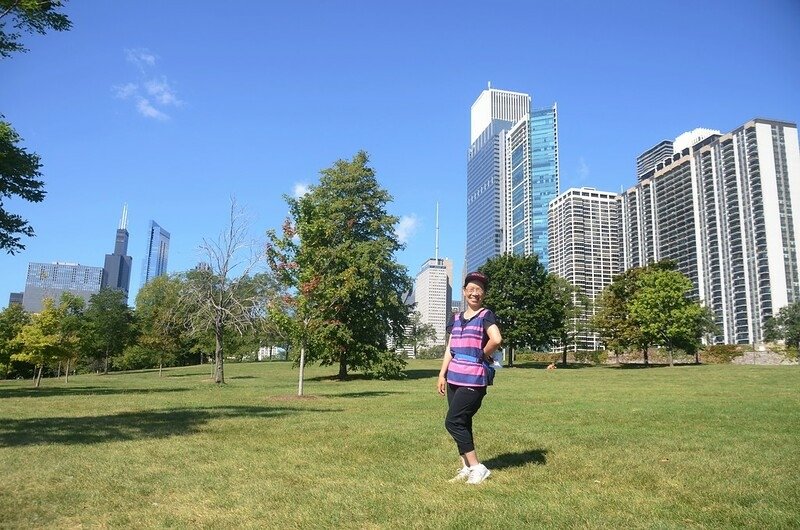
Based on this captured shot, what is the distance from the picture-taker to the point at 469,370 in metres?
5.97

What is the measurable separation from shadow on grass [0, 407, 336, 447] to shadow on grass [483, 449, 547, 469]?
5.53m

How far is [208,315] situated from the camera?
99.2ft

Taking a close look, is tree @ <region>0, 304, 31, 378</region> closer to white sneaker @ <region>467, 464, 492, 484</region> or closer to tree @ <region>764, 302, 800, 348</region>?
white sneaker @ <region>467, 464, 492, 484</region>

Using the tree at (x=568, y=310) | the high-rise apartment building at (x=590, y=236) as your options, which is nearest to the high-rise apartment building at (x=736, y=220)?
the high-rise apartment building at (x=590, y=236)

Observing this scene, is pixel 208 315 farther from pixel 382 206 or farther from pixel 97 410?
pixel 97 410

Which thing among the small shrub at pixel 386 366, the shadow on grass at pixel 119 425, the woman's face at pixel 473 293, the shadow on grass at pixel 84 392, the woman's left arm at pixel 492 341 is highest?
the woman's face at pixel 473 293

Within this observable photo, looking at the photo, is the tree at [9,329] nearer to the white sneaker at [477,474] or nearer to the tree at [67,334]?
the tree at [67,334]

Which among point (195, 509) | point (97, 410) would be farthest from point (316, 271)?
point (195, 509)

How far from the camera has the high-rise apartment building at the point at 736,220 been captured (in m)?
126

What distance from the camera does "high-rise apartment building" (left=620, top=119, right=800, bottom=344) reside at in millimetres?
125625

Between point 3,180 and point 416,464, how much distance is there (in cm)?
2356

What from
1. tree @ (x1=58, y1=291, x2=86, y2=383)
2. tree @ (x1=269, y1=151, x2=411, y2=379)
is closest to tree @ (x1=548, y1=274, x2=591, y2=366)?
tree @ (x1=269, y1=151, x2=411, y2=379)

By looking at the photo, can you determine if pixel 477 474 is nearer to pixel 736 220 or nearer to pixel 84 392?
pixel 84 392

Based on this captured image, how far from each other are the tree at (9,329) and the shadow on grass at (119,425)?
1919 cm
